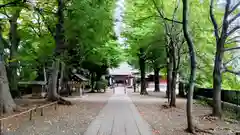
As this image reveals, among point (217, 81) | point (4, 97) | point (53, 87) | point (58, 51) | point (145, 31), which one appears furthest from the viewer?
point (145, 31)

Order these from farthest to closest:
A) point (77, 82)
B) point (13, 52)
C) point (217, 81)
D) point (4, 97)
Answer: point (77, 82) → point (13, 52) → point (4, 97) → point (217, 81)

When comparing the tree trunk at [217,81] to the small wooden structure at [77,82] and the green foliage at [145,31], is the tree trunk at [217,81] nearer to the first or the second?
the green foliage at [145,31]

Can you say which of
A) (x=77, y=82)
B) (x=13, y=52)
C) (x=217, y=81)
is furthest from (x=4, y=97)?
(x=77, y=82)

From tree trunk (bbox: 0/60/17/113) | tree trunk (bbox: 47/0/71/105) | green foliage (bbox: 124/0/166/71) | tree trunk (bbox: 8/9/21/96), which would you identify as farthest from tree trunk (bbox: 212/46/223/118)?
tree trunk (bbox: 8/9/21/96)

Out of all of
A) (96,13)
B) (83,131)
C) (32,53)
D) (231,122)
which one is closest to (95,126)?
(83,131)

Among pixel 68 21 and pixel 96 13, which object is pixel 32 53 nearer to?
pixel 68 21

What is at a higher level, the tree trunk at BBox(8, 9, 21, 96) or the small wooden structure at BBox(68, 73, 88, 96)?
the tree trunk at BBox(8, 9, 21, 96)

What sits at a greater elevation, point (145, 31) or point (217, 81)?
point (145, 31)

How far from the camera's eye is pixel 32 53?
2238cm

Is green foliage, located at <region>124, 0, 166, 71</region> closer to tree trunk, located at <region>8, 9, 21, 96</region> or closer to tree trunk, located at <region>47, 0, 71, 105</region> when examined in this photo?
tree trunk, located at <region>47, 0, 71, 105</region>

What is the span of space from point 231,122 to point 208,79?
1207 cm

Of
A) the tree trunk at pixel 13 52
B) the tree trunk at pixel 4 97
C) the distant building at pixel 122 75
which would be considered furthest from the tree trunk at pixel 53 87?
the distant building at pixel 122 75

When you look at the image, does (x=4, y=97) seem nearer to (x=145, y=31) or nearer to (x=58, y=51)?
(x=58, y=51)

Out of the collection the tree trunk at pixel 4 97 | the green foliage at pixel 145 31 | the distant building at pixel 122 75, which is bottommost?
the tree trunk at pixel 4 97
